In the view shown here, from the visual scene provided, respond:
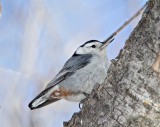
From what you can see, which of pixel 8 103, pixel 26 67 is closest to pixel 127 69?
pixel 26 67

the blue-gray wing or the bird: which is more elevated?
the blue-gray wing

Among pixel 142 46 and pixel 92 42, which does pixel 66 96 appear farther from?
pixel 142 46

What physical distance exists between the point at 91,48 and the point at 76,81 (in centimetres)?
73

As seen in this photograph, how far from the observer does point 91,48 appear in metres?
3.50

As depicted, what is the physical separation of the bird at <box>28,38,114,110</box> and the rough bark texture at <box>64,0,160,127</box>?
1146mm

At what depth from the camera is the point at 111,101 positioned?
163 cm

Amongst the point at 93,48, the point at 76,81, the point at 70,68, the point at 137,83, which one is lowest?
the point at 137,83

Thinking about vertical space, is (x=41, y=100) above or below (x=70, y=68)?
below

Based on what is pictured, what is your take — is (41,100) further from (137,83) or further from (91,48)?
(137,83)

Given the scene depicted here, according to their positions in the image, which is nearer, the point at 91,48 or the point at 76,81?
the point at 76,81

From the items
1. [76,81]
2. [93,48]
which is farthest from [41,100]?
[93,48]

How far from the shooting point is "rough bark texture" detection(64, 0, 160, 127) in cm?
149

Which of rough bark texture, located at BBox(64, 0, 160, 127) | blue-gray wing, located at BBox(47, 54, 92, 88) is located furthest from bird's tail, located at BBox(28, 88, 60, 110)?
rough bark texture, located at BBox(64, 0, 160, 127)

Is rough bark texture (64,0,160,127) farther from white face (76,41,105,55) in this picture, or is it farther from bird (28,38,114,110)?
white face (76,41,105,55)
